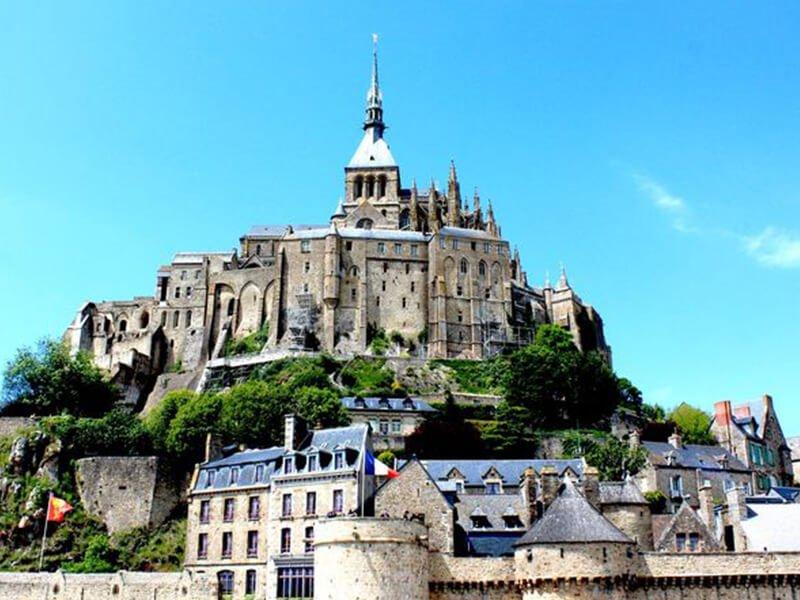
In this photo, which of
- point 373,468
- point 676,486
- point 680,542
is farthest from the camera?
point 676,486

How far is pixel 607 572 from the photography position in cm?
3559

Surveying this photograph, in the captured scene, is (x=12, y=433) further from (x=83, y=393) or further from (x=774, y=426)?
(x=774, y=426)

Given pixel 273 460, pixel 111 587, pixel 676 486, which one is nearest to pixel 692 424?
pixel 676 486

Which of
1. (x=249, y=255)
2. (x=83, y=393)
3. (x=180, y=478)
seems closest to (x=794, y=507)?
(x=180, y=478)

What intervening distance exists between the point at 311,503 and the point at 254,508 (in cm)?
385

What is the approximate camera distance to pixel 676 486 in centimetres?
5944

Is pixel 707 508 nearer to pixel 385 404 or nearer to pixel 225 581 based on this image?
pixel 225 581

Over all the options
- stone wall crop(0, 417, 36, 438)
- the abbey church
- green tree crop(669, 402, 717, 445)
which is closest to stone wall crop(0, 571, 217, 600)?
stone wall crop(0, 417, 36, 438)

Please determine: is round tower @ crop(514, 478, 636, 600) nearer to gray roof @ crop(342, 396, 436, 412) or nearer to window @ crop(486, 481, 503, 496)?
window @ crop(486, 481, 503, 496)

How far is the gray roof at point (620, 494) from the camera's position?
138 ft

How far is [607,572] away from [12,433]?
4290cm

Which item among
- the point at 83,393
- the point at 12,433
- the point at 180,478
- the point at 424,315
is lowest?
the point at 180,478

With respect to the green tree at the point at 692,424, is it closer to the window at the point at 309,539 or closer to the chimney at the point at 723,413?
the chimney at the point at 723,413

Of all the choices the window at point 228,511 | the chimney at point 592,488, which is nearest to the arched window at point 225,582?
the window at point 228,511
